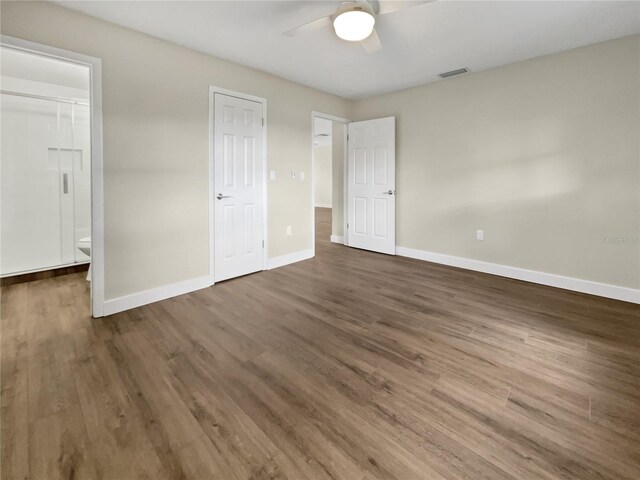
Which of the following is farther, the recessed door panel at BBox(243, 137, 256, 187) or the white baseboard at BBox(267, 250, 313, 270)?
the white baseboard at BBox(267, 250, 313, 270)

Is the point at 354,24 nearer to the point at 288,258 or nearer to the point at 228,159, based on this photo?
the point at 228,159

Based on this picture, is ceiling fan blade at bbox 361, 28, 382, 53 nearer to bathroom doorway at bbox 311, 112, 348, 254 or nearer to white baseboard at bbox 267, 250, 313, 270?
bathroom doorway at bbox 311, 112, 348, 254

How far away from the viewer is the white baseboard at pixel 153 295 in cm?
274

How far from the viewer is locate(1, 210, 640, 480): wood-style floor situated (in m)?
1.28

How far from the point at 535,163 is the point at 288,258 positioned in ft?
10.4

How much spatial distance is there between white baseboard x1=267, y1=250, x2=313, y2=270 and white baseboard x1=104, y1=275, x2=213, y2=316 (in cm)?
89

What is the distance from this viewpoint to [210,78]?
10.8 feet

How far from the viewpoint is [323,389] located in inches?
68.1

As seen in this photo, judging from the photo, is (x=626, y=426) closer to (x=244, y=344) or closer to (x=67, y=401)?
(x=244, y=344)

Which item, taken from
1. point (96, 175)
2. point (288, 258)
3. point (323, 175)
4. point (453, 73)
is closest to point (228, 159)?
point (96, 175)

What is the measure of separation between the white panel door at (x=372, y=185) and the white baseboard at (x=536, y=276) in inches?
21.6

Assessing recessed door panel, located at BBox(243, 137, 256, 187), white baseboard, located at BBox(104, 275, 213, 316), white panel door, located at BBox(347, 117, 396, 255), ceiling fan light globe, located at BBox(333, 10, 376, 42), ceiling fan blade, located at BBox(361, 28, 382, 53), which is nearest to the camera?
ceiling fan light globe, located at BBox(333, 10, 376, 42)

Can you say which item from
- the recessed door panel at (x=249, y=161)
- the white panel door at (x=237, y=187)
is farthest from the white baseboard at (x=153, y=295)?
the recessed door panel at (x=249, y=161)

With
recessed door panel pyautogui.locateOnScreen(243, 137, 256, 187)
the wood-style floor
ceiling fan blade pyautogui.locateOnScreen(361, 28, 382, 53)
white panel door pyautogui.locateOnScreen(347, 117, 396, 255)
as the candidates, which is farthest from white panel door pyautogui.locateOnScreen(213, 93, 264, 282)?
white panel door pyautogui.locateOnScreen(347, 117, 396, 255)
